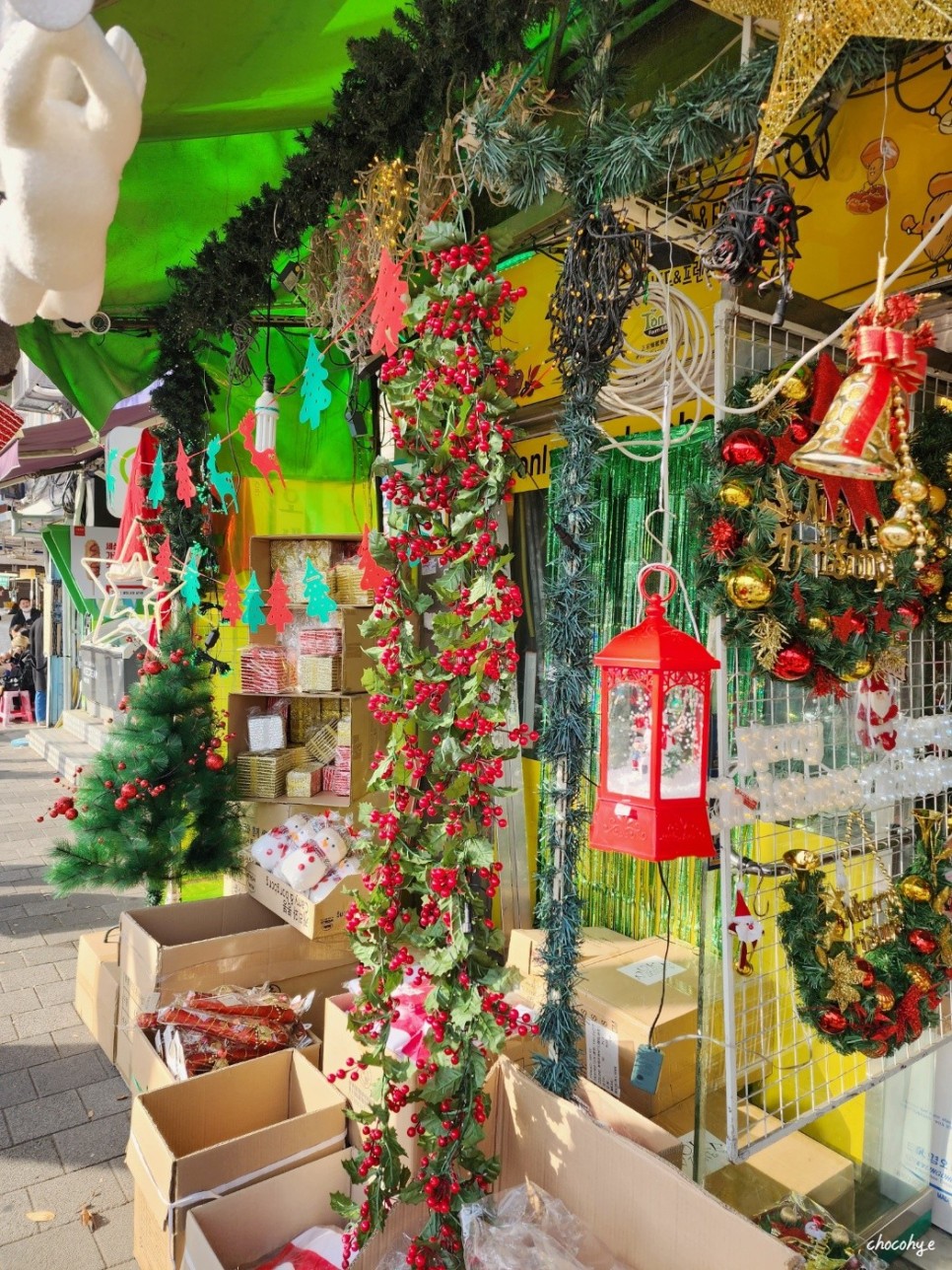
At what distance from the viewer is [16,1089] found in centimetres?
325

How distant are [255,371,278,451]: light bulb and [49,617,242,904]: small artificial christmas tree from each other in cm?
105

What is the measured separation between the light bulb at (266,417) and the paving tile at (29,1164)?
2919 mm

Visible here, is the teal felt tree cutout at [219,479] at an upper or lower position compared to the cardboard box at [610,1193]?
upper

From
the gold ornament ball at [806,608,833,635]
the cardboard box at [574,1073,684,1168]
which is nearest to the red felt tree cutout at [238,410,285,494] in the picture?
the gold ornament ball at [806,608,833,635]

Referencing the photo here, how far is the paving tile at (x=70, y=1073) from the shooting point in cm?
328

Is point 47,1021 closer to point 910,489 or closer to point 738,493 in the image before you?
point 738,493

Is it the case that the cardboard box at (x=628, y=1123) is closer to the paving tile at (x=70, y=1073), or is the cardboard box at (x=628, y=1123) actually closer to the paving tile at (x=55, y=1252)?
the paving tile at (x=55, y=1252)

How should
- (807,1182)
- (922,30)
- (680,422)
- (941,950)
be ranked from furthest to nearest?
(680,422) → (807,1182) → (941,950) → (922,30)

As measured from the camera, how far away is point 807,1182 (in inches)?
101

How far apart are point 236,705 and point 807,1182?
119 inches

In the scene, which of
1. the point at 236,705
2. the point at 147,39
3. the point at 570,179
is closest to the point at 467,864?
the point at 570,179

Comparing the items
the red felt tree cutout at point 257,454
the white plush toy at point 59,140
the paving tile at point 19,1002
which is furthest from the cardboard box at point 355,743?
the white plush toy at point 59,140

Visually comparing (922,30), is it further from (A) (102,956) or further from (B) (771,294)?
(A) (102,956)

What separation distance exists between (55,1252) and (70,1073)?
1027mm
